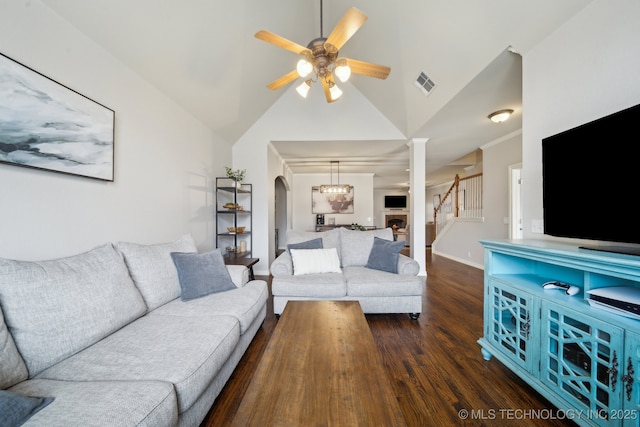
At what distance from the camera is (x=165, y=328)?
151 centimetres

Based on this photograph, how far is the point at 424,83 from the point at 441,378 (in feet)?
10.7

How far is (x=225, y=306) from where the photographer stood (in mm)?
1862

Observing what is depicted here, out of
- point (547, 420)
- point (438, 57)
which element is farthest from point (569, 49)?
point (547, 420)

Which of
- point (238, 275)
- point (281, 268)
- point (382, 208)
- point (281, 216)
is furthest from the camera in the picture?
point (382, 208)

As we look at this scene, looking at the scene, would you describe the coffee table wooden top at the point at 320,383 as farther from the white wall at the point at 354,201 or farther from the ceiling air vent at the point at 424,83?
the white wall at the point at 354,201

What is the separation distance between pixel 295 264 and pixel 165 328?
1565 millimetres

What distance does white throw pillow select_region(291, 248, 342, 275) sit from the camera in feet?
9.56

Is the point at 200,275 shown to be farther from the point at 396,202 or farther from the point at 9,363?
the point at 396,202

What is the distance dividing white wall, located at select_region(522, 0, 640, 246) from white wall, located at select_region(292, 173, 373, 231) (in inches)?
237

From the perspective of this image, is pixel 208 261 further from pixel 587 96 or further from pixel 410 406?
pixel 587 96

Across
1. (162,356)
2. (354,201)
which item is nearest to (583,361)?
(162,356)

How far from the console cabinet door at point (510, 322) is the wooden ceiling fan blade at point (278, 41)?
246 cm

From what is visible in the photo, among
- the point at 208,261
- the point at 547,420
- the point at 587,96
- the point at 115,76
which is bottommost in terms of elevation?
the point at 547,420

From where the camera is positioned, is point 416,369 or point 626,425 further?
point 416,369
